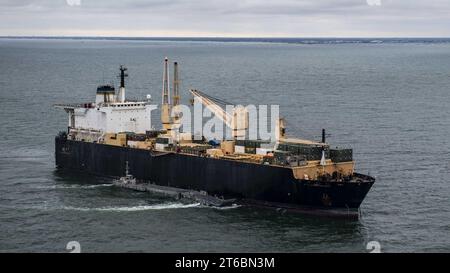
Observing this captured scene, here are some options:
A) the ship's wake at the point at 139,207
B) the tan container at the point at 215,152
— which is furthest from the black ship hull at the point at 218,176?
the ship's wake at the point at 139,207

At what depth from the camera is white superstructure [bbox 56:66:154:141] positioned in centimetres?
6244

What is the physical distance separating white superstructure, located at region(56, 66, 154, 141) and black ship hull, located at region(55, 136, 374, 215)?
69.5 inches

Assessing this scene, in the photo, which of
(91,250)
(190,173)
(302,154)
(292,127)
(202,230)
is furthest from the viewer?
(292,127)

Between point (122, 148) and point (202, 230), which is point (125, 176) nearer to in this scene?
point (122, 148)

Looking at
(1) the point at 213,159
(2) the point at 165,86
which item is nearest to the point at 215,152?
(1) the point at 213,159

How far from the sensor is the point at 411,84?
5428 inches

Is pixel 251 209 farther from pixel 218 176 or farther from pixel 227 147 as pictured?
pixel 227 147

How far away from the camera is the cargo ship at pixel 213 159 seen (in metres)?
45.8

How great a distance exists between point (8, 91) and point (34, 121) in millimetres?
41933

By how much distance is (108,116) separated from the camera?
62.1 m

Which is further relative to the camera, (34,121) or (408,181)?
(34,121)

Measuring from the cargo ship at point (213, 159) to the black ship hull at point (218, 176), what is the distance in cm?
6

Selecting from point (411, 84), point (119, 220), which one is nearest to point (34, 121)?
point (119, 220)

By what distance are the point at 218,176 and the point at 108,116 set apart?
15.5 metres
